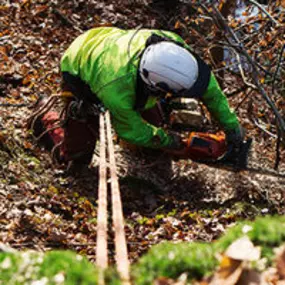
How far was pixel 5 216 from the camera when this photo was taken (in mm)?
4516

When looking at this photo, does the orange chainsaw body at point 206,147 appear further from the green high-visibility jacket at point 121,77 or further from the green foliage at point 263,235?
the green foliage at point 263,235

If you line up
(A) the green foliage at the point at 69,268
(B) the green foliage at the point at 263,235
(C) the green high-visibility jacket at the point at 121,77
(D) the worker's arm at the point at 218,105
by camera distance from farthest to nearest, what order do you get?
(D) the worker's arm at the point at 218,105
(C) the green high-visibility jacket at the point at 121,77
(B) the green foliage at the point at 263,235
(A) the green foliage at the point at 69,268

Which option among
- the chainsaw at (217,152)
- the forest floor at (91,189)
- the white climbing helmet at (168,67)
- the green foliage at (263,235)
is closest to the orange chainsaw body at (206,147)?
the chainsaw at (217,152)

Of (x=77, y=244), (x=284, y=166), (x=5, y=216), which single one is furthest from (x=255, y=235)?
(x=284, y=166)

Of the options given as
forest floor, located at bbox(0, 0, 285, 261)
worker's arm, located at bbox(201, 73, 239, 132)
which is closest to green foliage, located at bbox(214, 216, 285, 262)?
forest floor, located at bbox(0, 0, 285, 261)

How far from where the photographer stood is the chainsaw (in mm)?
5512

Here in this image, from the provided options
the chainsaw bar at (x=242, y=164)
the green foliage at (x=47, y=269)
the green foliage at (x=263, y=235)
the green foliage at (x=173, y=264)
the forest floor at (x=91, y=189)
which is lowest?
the forest floor at (x=91, y=189)

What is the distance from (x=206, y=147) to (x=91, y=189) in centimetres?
129

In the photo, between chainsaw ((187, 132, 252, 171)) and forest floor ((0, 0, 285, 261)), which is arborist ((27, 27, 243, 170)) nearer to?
chainsaw ((187, 132, 252, 171))

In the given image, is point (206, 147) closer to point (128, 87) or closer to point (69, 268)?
point (128, 87)

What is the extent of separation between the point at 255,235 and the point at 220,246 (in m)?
0.17

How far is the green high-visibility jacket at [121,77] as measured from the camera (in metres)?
4.88

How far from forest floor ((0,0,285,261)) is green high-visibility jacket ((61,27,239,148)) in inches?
22.6

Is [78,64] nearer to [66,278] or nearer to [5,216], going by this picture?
[5,216]
